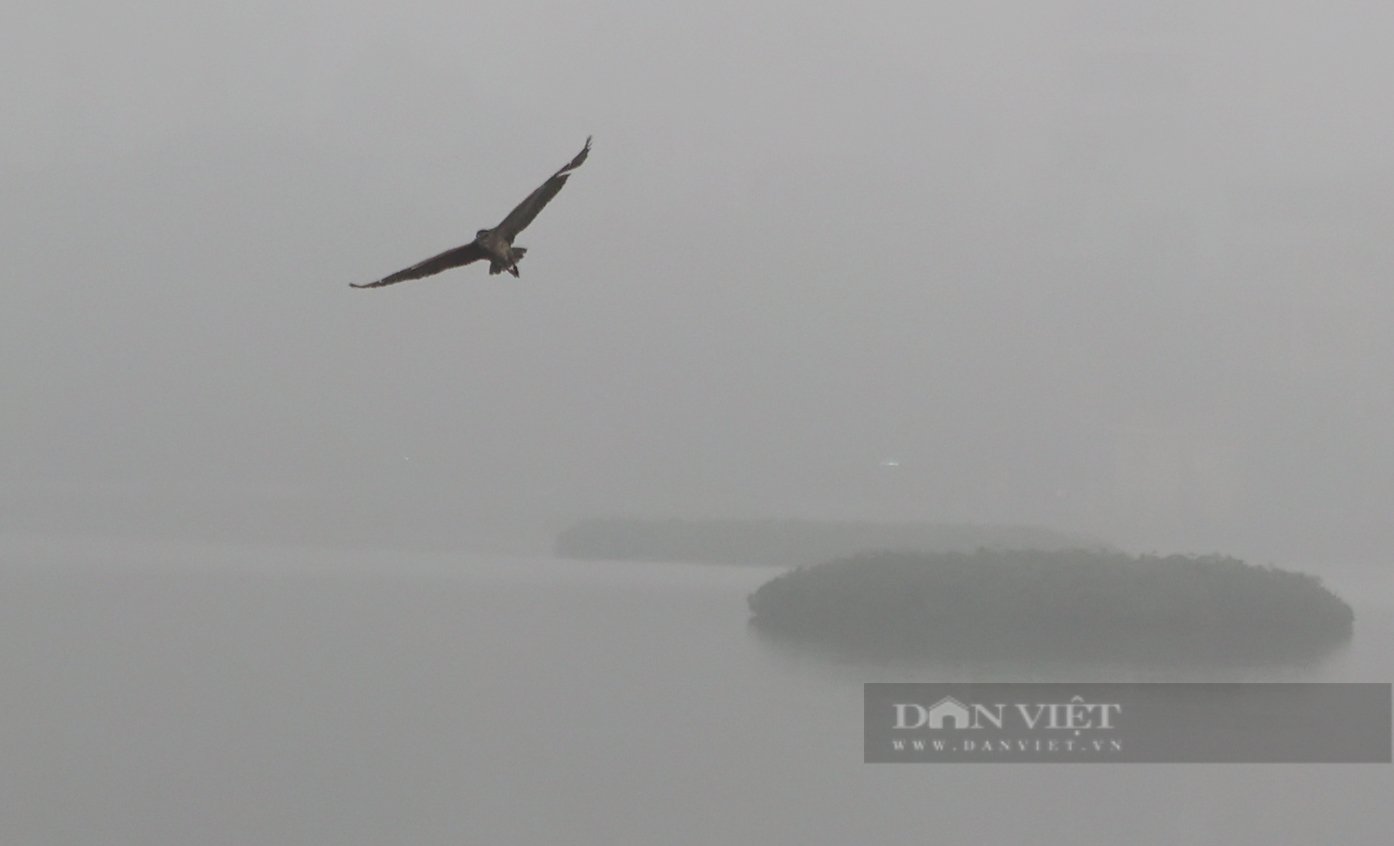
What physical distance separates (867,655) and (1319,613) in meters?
15.9

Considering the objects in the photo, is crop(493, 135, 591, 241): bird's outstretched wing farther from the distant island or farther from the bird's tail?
the distant island

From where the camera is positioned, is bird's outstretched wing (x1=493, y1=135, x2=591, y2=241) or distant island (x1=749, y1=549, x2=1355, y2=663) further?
distant island (x1=749, y1=549, x2=1355, y2=663)

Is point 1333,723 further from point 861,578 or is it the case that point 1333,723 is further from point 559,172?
point 559,172

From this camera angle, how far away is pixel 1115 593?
47.2 meters

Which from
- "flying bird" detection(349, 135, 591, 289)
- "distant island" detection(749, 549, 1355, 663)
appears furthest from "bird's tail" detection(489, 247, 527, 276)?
"distant island" detection(749, 549, 1355, 663)

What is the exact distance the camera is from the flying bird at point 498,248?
9.31 metres

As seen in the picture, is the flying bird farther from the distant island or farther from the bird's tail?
the distant island

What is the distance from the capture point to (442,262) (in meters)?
Answer: 9.52

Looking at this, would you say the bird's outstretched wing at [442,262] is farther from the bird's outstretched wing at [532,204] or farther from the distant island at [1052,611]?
the distant island at [1052,611]

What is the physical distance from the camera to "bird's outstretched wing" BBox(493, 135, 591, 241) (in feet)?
30.0

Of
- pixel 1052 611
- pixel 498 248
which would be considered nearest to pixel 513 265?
pixel 498 248

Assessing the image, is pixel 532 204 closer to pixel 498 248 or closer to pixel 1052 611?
pixel 498 248

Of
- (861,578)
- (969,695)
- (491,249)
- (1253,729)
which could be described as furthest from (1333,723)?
(491,249)

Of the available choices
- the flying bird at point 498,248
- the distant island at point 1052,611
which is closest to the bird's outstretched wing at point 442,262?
the flying bird at point 498,248
